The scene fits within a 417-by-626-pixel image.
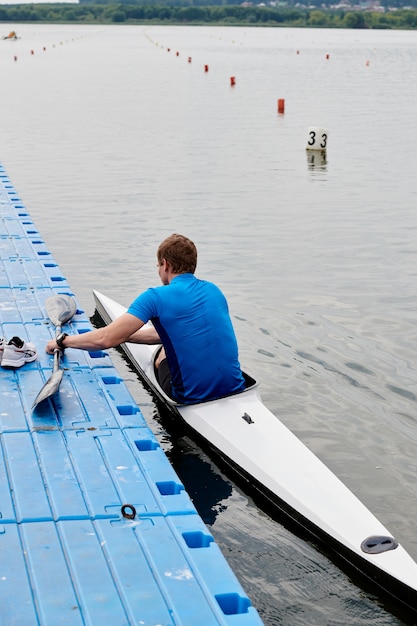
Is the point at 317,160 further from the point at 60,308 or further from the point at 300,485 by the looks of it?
the point at 300,485

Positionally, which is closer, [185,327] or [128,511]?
[128,511]

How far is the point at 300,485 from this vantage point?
22.9 feet

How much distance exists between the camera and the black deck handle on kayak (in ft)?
18.9

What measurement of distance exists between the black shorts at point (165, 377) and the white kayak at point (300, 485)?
0.06 metres

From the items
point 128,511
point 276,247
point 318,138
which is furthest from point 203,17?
point 128,511

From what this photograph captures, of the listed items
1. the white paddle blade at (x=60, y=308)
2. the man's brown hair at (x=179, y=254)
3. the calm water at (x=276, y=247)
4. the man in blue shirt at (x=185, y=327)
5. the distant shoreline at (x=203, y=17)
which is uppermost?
the distant shoreline at (x=203, y=17)

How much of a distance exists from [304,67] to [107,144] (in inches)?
1519

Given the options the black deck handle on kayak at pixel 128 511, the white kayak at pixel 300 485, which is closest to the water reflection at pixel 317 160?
the white kayak at pixel 300 485

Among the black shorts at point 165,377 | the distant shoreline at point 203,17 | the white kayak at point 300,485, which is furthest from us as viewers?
the distant shoreline at point 203,17

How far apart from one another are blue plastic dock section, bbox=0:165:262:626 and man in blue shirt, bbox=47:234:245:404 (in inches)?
20.9

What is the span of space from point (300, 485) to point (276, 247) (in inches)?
355

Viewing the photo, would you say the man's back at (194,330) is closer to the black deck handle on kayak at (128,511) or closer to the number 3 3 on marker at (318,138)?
the black deck handle on kayak at (128,511)

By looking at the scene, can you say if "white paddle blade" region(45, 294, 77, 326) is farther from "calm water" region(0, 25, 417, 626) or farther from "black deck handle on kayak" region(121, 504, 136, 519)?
"black deck handle on kayak" region(121, 504, 136, 519)

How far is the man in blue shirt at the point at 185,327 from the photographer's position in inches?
296
